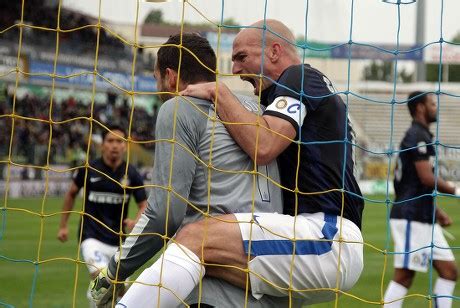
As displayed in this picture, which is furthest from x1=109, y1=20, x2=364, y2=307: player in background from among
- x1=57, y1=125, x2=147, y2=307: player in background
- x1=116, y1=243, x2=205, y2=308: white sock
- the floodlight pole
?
the floodlight pole

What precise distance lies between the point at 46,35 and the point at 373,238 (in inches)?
721

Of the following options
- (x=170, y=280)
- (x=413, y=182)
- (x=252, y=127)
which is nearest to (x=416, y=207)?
(x=413, y=182)

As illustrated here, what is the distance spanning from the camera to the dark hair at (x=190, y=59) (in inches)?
153

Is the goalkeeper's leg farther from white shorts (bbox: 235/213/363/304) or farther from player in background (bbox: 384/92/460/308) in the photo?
white shorts (bbox: 235/213/363/304)

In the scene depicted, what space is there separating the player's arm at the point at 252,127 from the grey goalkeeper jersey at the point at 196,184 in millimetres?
51

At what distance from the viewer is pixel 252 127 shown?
144 inches

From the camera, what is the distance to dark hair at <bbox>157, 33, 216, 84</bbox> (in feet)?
12.8

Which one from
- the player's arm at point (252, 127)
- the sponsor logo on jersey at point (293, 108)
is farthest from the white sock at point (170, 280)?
the sponsor logo on jersey at point (293, 108)

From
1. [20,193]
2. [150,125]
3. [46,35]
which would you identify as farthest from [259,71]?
[150,125]

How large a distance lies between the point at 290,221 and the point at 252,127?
0.42 metres

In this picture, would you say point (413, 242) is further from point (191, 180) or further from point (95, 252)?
point (191, 180)

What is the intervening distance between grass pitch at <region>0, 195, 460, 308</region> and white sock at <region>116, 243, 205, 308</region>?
0.61 m

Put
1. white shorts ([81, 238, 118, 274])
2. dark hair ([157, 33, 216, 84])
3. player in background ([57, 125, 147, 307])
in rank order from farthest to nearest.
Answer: player in background ([57, 125, 147, 307])
white shorts ([81, 238, 118, 274])
dark hair ([157, 33, 216, 84])

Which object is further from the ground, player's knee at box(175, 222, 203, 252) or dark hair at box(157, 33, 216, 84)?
dark hair at box(157, 33, 216, 84)
